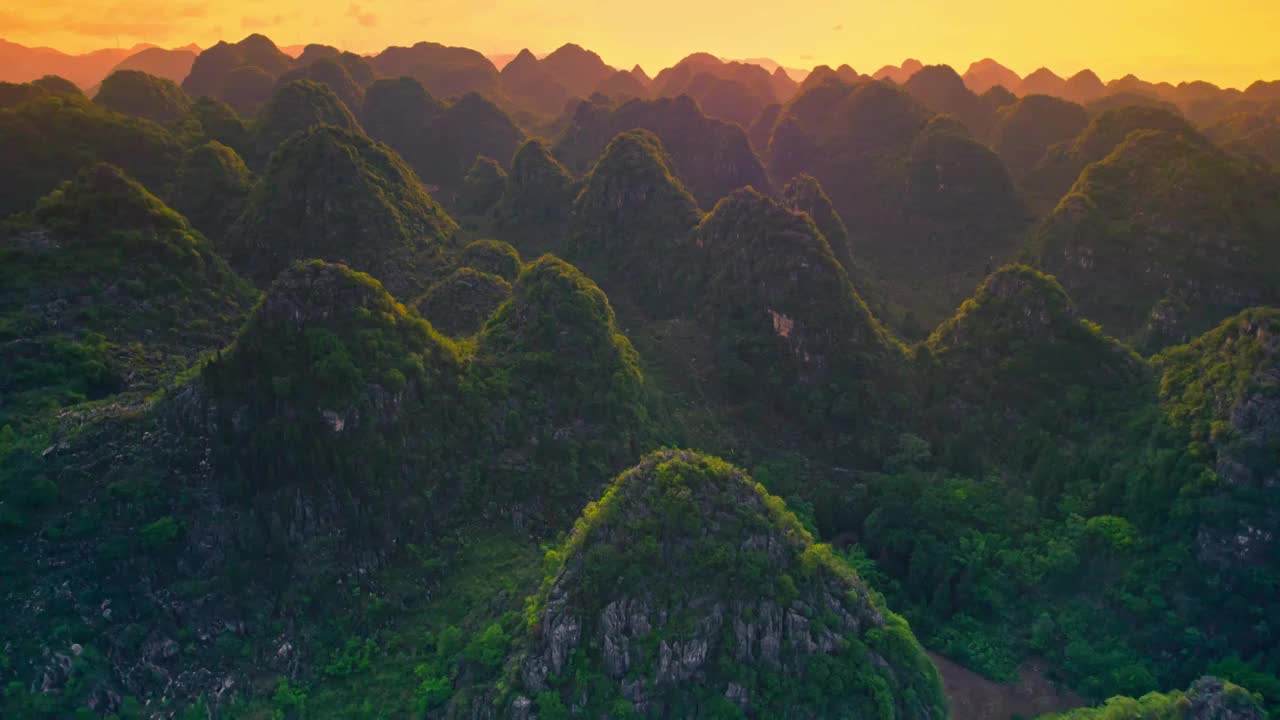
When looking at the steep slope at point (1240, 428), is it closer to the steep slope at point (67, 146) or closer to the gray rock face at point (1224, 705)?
the gray rock face at point (1224, 705)

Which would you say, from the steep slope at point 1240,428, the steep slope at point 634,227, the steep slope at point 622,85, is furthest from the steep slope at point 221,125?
the steep slope at point 622,85

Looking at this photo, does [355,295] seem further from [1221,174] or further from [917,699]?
[1221,174]

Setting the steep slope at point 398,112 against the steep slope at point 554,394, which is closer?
the steep slope at point 554,394

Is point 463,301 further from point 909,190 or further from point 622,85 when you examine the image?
point 622,85

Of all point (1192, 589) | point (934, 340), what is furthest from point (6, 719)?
point (934, 340)

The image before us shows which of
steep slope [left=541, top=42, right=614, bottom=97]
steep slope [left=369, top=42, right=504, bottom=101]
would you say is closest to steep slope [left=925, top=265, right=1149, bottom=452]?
steep slope [left=369, top=42, right=504, bottom=101]
